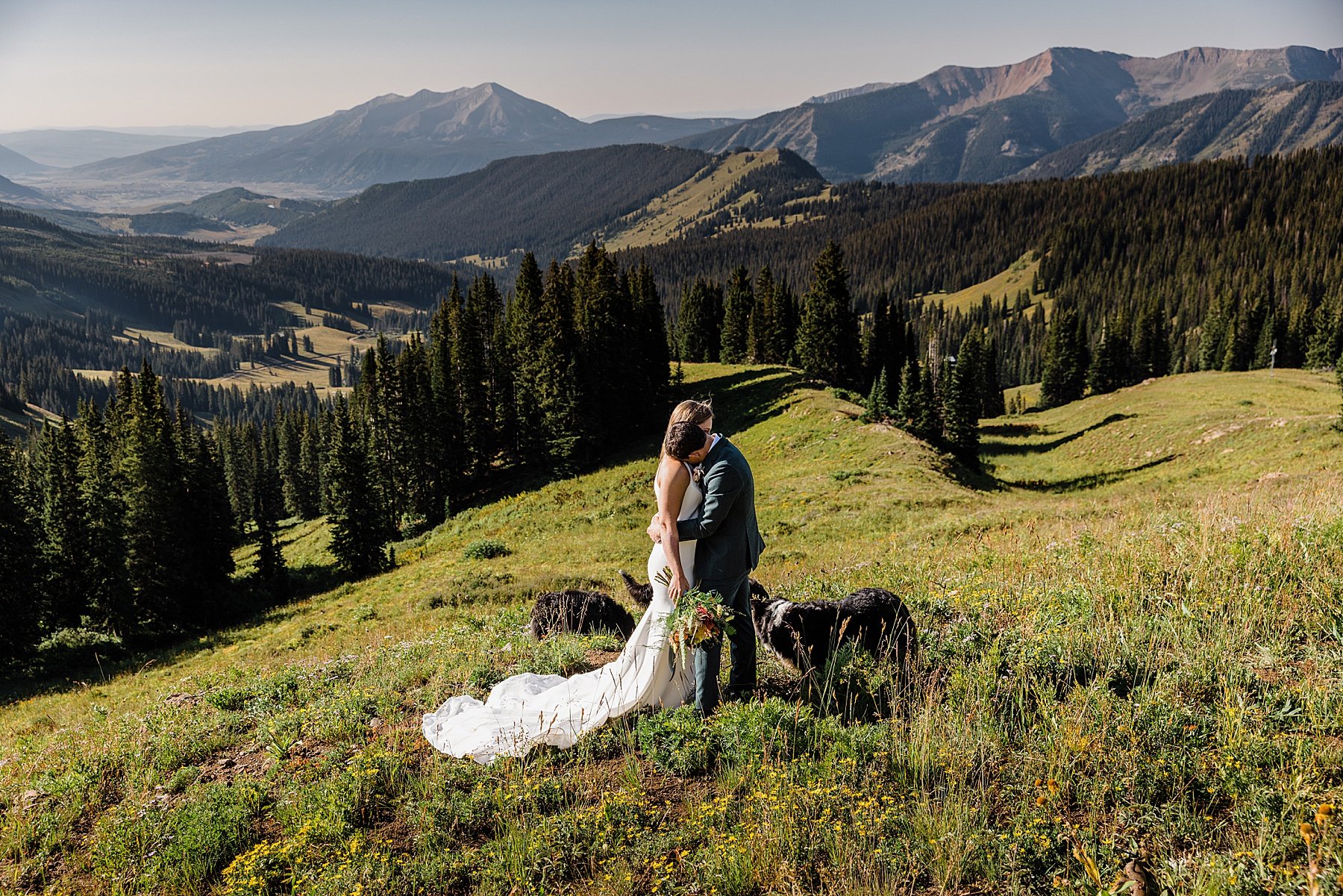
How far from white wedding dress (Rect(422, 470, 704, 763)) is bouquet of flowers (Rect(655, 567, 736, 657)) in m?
0.41

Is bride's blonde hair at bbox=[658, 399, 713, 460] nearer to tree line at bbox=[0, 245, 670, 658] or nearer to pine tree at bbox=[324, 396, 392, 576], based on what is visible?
tree line at bbox=[0, 245, 670, 658]

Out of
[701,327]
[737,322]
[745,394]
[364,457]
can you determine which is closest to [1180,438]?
[745,394]

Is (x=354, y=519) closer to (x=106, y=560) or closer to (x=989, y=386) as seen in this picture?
(x=106, y=560)

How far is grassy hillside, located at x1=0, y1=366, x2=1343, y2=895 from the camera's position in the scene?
4.70 m

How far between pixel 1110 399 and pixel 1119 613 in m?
77.2

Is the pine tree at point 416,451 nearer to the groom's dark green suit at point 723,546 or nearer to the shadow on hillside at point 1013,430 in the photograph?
the groom's dark green suit at point 723,546

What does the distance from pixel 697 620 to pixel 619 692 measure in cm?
170

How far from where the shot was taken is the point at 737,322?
83812mm

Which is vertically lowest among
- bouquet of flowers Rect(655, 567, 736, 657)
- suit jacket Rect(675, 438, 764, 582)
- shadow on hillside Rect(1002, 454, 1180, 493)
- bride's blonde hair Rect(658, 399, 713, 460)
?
shadow on hillside Rect(1002, 454, 1180, 493)

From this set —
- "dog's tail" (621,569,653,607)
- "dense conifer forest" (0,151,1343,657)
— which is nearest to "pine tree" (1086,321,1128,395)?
"dense conifer forest" (0,151,1343,657)

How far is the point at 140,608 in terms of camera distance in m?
37.6

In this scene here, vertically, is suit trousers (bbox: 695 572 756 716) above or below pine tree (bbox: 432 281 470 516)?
above

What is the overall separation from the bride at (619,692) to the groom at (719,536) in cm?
14

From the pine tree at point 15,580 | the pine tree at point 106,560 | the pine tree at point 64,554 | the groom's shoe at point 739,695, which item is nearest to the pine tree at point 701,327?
the pine tree at point 106,560
